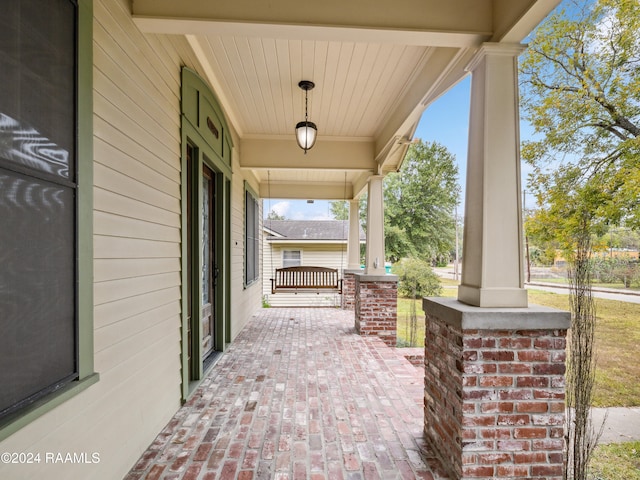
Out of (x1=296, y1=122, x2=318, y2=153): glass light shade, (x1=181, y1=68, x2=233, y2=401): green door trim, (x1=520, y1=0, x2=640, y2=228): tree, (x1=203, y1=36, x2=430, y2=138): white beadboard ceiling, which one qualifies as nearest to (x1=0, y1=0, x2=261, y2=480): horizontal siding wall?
(x1=181, y1=68, x2=233, y2=401): green door trim

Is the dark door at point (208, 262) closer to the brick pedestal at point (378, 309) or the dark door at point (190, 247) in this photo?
the dark door at point (190, 247)

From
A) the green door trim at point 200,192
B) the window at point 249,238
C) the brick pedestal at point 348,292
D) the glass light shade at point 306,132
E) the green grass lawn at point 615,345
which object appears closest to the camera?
the green door trim at point 200,192

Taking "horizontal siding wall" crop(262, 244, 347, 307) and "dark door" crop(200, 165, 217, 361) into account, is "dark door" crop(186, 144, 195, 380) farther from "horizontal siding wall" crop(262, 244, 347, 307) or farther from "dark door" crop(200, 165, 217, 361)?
"horizontal siding wall" crop(262, 244, 347, 307)

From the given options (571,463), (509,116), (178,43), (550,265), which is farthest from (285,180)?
(571,463)

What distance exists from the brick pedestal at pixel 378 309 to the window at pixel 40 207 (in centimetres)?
400

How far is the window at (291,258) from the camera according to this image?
12.0m

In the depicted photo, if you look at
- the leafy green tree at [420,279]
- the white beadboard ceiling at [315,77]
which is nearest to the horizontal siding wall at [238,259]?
the white beadboard ceiling at [315,77]

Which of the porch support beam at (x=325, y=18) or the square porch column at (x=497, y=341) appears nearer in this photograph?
the square porch column at (x=497, y=341)

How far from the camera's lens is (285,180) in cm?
753

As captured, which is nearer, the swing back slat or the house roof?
the swing back slat

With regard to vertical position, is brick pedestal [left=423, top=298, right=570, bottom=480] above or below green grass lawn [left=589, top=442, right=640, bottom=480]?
above

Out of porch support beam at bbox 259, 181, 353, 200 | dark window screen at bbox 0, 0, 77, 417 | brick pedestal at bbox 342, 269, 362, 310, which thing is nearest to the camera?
dark window screen at bbox 0, 0, 77, 417

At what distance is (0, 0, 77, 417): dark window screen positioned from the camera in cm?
107

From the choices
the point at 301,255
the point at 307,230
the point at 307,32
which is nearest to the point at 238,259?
the point at 307,32
